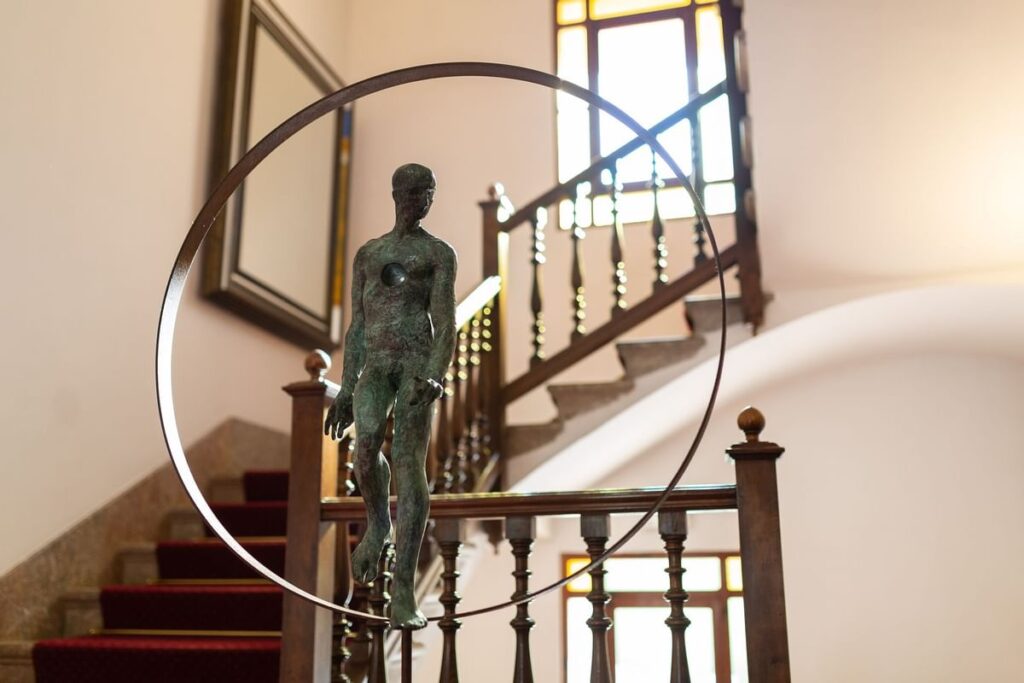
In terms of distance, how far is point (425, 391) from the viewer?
1.23 meters

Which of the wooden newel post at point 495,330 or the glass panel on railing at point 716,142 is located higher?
the glass panel on railing at point 716,142

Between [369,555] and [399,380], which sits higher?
[399,380]

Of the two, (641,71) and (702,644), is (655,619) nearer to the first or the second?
(702,644)

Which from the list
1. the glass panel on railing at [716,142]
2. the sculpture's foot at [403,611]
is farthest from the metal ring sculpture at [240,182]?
the glass panel on railing at [716,142]

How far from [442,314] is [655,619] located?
3.99 m

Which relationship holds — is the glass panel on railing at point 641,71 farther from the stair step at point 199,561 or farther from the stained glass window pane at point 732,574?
the stair step at point 199,561

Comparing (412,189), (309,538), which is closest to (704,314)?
(309,538)

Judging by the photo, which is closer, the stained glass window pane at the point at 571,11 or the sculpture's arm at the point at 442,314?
the sculpture's arm at the point at 442,314

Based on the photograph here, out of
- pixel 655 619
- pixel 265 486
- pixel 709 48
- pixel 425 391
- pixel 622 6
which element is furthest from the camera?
pixel 622 6

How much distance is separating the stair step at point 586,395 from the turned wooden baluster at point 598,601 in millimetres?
1658

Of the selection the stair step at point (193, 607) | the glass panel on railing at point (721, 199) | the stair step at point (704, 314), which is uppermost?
the glass panel on railing at point (721, 199)

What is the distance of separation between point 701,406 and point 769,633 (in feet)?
Answer: 8.29

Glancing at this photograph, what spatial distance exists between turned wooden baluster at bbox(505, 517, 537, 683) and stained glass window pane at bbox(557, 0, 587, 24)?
13.6 ft

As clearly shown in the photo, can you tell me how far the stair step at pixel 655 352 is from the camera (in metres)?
3.86
